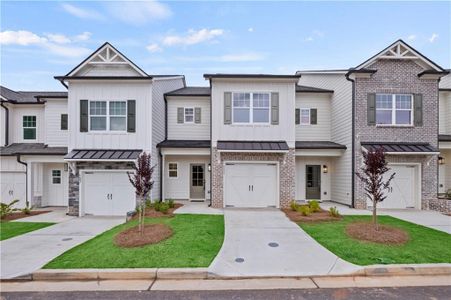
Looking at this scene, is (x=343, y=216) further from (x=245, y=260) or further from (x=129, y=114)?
(x=129, y=114)

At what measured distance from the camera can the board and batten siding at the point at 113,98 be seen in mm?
13047

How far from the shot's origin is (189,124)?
51.6ft

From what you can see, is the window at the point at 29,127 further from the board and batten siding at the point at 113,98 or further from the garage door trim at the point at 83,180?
the garage door trim at the point at 83,180

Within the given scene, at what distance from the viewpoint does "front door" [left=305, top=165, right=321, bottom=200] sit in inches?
613

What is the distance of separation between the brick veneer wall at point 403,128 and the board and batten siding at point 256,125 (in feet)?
11.1

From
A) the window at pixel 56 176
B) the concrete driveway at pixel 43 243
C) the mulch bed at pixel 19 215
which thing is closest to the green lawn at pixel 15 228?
the concrete driveway at pixel 43 243

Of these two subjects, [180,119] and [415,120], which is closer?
[415,120]

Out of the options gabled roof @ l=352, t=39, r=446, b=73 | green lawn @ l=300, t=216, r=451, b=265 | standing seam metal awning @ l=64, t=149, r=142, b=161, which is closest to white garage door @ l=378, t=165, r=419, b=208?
green lawn @ l=300, t=216, r=451, b=265

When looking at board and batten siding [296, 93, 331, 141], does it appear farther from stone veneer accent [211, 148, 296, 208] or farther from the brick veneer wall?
stone veneer accent [211, 148, 296, 208]

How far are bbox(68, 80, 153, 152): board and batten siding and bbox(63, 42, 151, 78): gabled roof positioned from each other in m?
0.72

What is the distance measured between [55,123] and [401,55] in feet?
62.9

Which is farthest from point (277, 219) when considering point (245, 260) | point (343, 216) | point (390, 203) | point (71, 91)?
point (71, 91)

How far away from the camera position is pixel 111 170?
42.8ft

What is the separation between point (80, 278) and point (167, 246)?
2.12m
